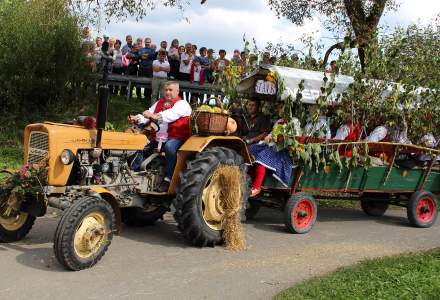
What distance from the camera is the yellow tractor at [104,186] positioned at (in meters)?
5.91

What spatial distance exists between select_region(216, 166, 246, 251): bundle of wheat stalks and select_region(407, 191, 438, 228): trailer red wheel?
11.1 ft

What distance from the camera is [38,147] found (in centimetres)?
643

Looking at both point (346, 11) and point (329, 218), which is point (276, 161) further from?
point (346, 11)

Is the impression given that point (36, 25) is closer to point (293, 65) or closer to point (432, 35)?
point (293, 65)

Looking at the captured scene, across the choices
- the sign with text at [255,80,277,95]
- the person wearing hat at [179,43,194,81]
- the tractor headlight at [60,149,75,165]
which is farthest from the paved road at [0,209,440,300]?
the person wearing hat at [179,43,194,81]

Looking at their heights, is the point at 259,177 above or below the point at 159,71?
below

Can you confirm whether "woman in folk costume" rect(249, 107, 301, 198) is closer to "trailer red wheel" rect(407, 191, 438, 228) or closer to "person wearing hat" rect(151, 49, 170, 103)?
"trailer red wheel" rect(407, 191, 438, 228)

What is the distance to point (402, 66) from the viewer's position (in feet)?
30.7

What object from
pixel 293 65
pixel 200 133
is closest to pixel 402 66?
pixel 293 65

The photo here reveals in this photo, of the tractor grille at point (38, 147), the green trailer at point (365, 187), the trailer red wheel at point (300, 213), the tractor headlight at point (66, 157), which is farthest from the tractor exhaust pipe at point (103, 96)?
the trailer red wheel at point (300, 213)

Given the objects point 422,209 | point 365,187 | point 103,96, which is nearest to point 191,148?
point 103,96

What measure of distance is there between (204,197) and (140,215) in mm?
1335

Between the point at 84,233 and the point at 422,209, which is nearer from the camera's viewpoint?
the point at 84,233

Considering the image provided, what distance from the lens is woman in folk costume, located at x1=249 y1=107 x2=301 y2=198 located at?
8.16 metres
